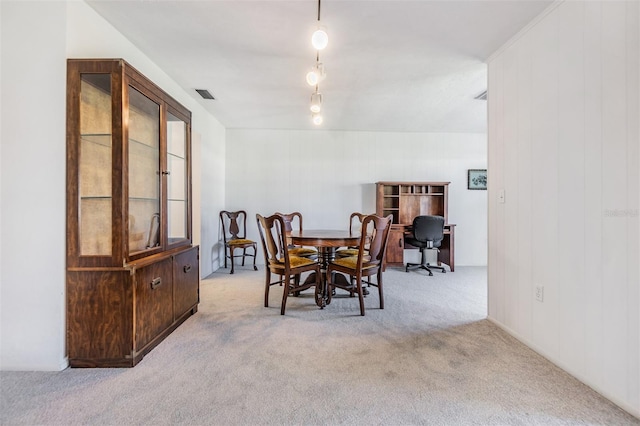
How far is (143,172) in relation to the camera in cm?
208

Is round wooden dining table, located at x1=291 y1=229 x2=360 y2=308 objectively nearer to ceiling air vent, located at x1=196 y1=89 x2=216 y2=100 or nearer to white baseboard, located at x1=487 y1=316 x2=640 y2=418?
white baseboard, located at x1=487 y1=316 x2=640 y2=418

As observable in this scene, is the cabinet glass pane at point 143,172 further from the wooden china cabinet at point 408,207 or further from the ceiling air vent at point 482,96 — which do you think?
the ceiling air vent at point 482,96

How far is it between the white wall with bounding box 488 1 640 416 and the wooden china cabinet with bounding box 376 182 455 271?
7.50 feet

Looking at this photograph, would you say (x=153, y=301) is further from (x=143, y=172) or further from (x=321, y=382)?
(x=321, y=382)

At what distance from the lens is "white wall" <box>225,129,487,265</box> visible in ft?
16.5

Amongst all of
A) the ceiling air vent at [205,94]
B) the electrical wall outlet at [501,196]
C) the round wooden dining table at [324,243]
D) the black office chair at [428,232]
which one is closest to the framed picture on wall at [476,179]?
Answer: the black office chair at [428,232]

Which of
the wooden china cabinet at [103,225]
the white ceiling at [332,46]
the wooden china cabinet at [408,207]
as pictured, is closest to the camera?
the wooden china cabinet at [103,225]

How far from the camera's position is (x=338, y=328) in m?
2.39

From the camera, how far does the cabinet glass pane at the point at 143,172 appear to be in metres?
1.95

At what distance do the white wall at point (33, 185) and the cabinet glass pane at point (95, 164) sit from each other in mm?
115

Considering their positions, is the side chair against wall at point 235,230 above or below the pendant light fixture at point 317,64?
below

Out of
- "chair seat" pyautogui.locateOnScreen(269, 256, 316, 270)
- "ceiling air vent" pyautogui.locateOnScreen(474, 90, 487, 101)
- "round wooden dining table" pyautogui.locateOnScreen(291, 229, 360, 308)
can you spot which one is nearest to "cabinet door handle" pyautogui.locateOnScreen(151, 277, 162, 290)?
"chair seat" pyautogui.locateOnScreen(269, 256, 316, 270)

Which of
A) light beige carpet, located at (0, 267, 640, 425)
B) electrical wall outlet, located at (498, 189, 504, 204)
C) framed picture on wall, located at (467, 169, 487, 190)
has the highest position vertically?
framed picture on wall, located at (467, 169, 487, 190)

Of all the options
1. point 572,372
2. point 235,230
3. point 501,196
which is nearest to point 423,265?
point 501,196
